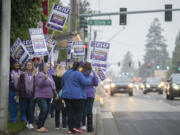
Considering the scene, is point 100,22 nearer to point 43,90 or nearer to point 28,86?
point 28,86

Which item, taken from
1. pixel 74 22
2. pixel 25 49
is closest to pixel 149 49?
pixel 74 22

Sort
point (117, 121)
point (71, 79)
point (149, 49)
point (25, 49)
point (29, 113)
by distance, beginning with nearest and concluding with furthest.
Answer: point (71, 79), point (29, 113), point (25, 49), point (117, 121), point (149, 49)

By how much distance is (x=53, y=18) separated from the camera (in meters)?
15.2

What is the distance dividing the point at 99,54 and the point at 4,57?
7.94 metres

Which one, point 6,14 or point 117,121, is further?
point 117,121

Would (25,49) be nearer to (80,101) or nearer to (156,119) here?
(80,101)

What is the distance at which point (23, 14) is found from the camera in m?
13.1

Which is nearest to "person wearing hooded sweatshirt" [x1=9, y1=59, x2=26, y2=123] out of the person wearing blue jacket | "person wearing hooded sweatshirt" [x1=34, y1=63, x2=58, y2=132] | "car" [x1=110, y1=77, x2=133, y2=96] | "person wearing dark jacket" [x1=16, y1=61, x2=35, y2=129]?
"person wearing dark jacket" [x1=16, y1=61, x2=35, y2=129]

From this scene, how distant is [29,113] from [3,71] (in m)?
2.40

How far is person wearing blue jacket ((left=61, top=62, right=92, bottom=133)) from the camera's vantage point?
39.2ft

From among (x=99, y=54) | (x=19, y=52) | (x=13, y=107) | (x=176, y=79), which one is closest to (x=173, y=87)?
(x=176, y=79)

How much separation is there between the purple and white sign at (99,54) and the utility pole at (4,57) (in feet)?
24.6

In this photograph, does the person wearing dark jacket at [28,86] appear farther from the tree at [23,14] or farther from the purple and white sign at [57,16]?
the purple and white sign at [57,16]

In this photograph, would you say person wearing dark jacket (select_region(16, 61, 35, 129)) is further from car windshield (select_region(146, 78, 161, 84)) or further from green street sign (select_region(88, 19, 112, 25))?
→ car windshield (select_region(146, 78, 161, 84))
